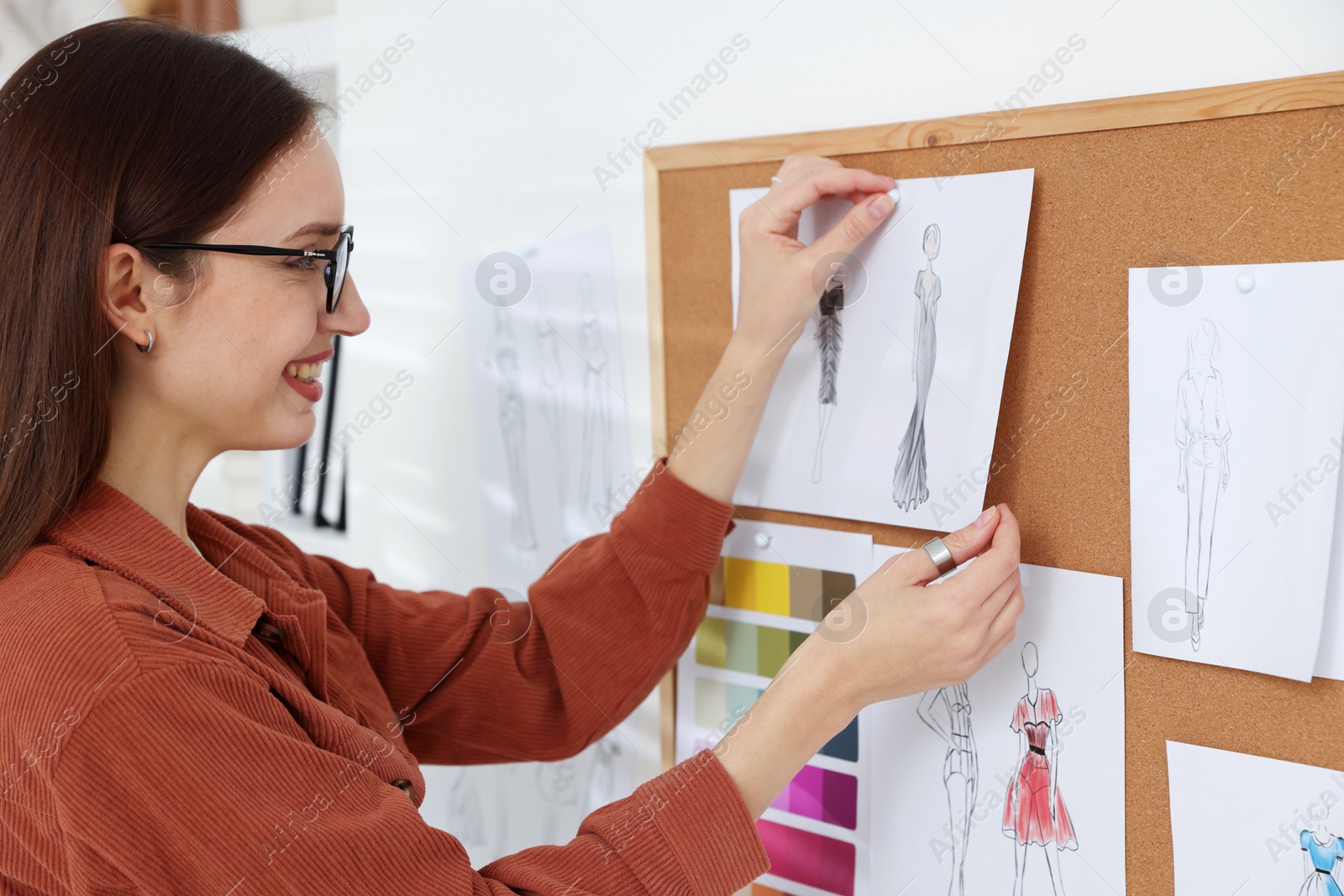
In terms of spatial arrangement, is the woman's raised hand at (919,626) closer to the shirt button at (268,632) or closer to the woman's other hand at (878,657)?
the woman's other hand at (878,657)

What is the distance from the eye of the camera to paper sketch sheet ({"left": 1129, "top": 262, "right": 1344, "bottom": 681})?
667 mm

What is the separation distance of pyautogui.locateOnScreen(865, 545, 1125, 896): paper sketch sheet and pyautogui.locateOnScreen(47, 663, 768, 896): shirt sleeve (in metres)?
0.25

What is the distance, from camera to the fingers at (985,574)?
72 centimetres

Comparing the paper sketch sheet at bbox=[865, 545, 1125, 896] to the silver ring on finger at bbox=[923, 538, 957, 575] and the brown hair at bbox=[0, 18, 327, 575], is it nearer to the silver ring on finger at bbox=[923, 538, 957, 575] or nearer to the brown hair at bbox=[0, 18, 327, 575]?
the silver ring on finger at bbox=[923, 538, 957, 575]

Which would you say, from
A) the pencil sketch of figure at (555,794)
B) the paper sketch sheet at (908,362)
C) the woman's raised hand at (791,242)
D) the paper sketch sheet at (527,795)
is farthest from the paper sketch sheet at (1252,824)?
the pencil sketch of figure at (555,794)

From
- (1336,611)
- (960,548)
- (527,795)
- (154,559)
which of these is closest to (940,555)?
(960,548)

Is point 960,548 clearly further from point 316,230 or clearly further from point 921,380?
point 316,230

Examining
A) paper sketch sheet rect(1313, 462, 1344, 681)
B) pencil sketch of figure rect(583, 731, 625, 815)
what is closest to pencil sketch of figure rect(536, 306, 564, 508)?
pencil sketch of figure rect(583, 731, 625, 815)

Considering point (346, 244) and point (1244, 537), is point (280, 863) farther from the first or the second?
point (1244, 537)

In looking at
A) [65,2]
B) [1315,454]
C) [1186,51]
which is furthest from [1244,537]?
[65,2]

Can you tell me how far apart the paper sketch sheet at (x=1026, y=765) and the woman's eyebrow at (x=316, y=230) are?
0.56m

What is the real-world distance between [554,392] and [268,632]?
485 millimetres

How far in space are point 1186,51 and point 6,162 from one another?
2.94 ft

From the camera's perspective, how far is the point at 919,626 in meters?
0.73
